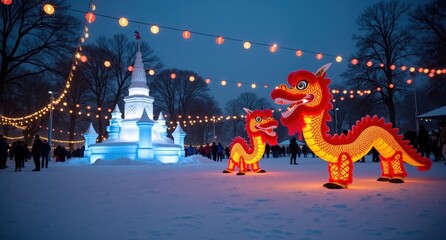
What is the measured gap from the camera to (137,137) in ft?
82.0

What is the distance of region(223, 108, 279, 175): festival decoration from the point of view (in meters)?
12.9

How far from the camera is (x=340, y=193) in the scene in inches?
261

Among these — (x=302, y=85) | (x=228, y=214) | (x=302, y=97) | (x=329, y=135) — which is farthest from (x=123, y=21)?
(x=228, y=214)

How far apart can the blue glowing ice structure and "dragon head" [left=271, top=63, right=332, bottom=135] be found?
16233mm

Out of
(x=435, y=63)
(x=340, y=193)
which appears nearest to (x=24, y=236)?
(x=340, y=193)

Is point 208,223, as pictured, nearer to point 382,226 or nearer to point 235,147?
point 382,226

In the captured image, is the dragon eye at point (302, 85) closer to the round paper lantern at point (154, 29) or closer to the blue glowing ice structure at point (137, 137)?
the round paper lantern at point (154, 29)

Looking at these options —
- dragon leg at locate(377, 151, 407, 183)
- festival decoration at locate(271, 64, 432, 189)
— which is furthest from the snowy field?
dragon leg at locate(377, 151, 407, 183)

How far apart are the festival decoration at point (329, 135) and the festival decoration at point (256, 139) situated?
4.42m

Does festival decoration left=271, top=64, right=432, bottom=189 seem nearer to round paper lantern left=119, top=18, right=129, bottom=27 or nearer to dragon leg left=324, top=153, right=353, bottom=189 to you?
dragon leg left=324, top=153, right=353, bottom=189

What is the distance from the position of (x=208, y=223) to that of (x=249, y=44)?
10.7 m

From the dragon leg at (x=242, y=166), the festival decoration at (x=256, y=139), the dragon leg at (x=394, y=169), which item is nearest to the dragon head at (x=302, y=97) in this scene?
the dragon leg at (x=394, y=169)

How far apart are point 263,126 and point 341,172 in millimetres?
5670

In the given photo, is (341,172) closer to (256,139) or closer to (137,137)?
(256,139)
